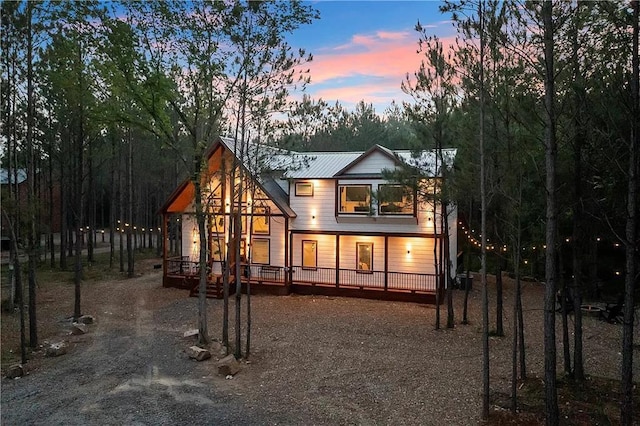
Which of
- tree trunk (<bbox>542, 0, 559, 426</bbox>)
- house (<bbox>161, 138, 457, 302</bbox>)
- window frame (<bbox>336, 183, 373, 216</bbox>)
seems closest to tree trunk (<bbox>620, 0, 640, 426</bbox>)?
tree trunk (<bbox>542, 0, 559, 426</bbox>)

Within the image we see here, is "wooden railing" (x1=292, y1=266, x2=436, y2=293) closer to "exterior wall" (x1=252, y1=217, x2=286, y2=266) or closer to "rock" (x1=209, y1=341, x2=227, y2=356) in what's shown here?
"exterior wall" (x1=252, y1=217, x2=286, y2=266)

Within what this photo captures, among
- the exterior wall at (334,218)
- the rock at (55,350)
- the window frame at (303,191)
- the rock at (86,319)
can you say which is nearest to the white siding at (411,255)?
the exterior wall at (334,218)

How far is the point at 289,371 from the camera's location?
1063cm

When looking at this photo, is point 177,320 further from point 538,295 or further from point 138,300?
point 538,295

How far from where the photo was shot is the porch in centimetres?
1894

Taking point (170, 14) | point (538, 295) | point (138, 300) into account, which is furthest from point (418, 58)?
point (138, 300)

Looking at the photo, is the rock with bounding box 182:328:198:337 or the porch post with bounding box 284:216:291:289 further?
the porch post with bounding box 284:216:291:289

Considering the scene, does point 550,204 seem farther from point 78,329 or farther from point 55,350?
point 78,329

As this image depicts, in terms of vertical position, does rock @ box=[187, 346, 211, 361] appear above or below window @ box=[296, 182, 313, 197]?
below

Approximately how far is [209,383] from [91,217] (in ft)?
80.0

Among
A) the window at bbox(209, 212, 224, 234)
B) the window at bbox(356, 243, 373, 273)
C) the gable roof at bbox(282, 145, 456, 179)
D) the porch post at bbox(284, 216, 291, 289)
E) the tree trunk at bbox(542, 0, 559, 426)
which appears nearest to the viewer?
the tree trunk at bbox(542, 0, 559, 426)

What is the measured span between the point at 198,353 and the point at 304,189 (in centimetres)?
1094

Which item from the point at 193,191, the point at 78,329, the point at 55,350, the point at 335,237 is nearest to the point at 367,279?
the point at 335,237

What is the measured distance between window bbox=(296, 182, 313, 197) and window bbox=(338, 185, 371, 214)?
5.01 feet
